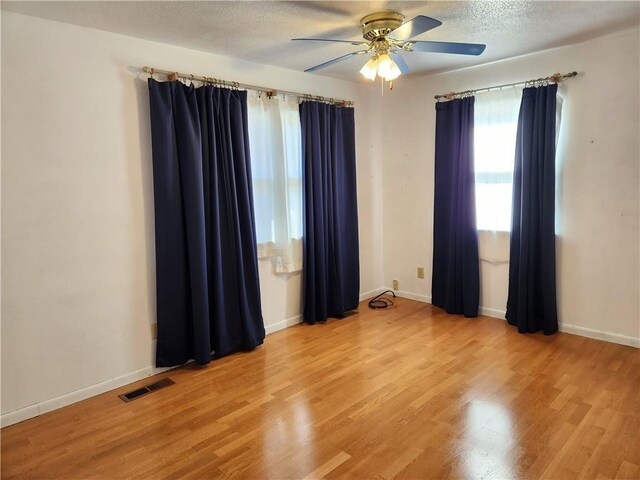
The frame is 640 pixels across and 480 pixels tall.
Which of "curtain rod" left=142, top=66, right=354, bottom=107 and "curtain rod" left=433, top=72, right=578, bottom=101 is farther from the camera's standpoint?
"curtain rod" left=433, top=72, right=578, bottom=101

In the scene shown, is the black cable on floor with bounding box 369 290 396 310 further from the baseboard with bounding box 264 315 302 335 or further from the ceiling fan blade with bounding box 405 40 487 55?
the ceiling fan blade with bounding box 405 40 487 55

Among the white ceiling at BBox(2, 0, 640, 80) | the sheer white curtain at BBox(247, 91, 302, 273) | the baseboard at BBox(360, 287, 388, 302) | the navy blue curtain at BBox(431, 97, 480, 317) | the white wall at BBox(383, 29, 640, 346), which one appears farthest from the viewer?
the baseboard at BBox(360, 287, 388, 302)

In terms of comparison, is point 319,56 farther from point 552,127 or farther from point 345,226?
point 552,127

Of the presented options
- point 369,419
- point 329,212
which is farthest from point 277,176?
point 369,419

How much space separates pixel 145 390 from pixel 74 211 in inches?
50.4

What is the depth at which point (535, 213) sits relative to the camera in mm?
3662

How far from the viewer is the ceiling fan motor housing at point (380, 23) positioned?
260cm

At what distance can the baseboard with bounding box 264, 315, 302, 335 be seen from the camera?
3.92 metres

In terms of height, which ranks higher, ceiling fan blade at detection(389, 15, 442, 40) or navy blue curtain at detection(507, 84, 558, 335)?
ceiling fan blade at detection(389, 15, 442, 40)

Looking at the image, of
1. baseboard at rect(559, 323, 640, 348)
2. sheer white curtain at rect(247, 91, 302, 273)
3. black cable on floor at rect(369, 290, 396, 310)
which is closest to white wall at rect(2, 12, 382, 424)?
sheer white curtain at rect(247, 91, 302, 273)

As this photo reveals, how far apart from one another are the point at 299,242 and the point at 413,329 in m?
1.32

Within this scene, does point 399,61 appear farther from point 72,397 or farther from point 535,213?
point 72,397

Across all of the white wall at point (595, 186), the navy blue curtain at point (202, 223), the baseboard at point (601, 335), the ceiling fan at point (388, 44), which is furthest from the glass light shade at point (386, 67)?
the baseboard at point (601, 335)

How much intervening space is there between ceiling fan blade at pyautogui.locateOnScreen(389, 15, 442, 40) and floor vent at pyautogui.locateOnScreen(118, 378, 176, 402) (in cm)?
272
